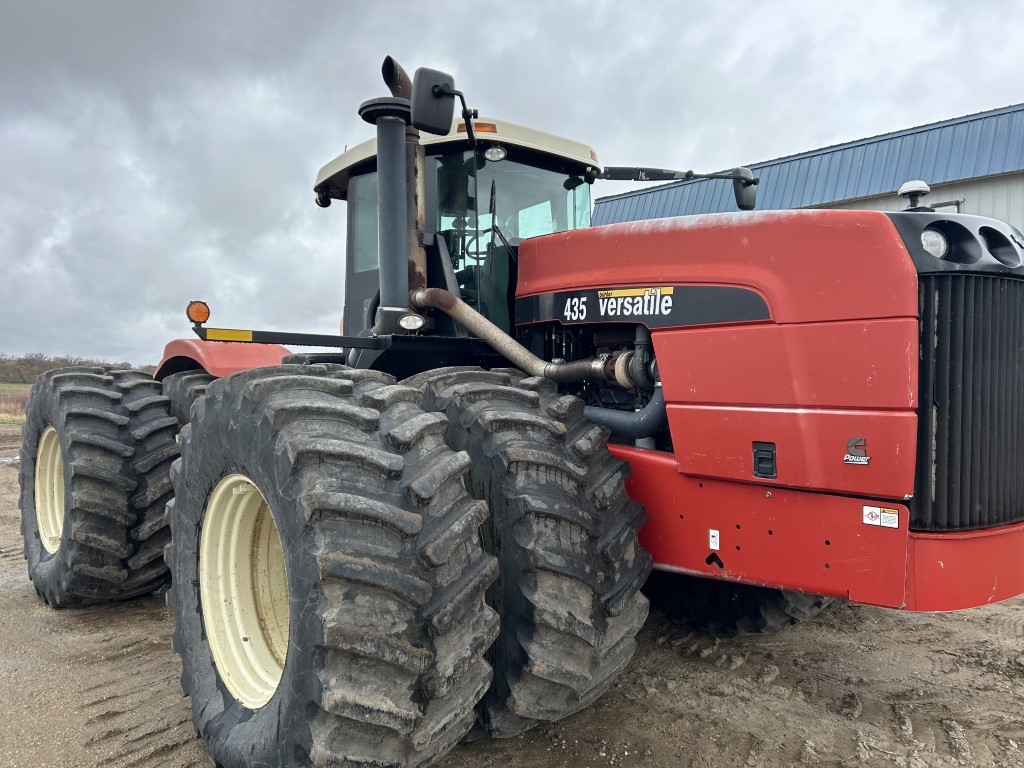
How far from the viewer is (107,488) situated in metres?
4.31

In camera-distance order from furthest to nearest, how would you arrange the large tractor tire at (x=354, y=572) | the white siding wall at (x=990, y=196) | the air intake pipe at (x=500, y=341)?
the white siding wall at (x=990, y=196) → the air intake pipe at (x=500, y=341) → the large tractor tire at (x=354, y=572)

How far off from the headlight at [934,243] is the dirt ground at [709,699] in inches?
73.9

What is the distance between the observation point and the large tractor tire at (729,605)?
3701 millimetres

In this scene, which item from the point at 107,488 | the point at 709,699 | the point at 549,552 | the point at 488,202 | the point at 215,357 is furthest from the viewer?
the point at 215,357

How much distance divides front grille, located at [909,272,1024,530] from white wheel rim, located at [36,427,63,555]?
5001 millimetres

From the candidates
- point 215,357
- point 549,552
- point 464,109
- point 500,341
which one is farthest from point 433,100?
point 215,357

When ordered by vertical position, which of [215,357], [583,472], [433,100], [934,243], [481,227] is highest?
[433,100]

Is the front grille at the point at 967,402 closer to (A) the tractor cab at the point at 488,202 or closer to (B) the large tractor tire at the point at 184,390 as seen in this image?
(A) the tractor cab at the point at 488,202

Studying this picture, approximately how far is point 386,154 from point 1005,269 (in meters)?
2.49

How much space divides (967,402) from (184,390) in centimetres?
410

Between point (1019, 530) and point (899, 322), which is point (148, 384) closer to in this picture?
point (899, 322)

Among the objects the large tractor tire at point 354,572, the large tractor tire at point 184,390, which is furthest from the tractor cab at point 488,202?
the large tractor tire at point 184,390

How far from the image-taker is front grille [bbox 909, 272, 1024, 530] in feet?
7.95

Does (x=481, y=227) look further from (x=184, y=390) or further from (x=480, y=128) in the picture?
(x=184, y=390)
